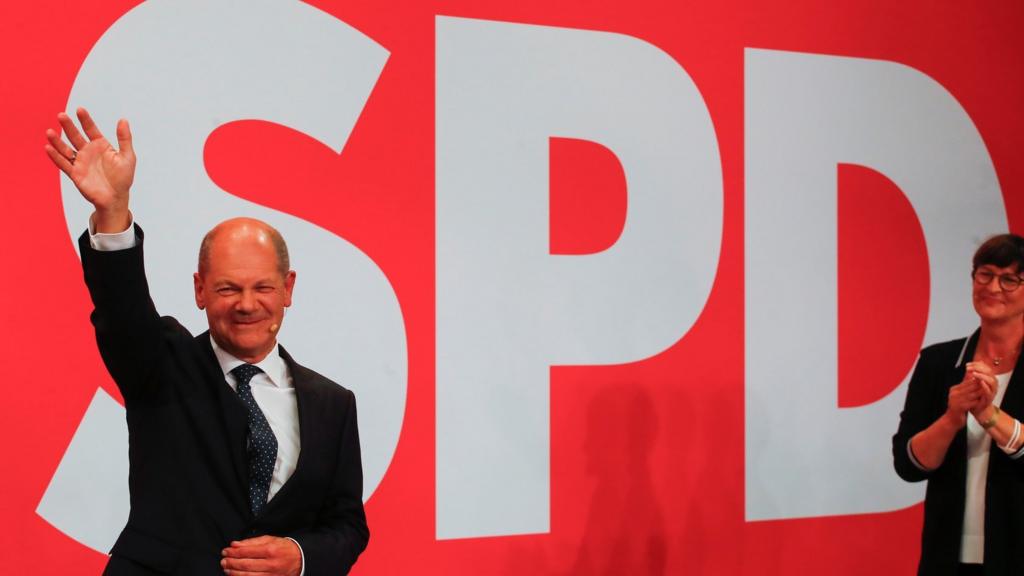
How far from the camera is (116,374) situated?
67.7 inches

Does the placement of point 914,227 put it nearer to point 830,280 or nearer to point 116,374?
point 830,280

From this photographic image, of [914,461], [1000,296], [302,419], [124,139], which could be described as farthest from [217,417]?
[1000,296]

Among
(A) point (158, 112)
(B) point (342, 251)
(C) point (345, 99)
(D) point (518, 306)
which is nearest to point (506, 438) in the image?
(D) point (518, 306)

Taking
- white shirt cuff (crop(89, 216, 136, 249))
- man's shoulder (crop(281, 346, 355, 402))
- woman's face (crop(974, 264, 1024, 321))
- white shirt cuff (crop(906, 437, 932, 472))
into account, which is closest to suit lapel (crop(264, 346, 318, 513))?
man's shoulder (crop(281, 346, 355, 402))

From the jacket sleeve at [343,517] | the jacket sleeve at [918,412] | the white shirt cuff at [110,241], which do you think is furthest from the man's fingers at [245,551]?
the jacket sleeve at [918,412]

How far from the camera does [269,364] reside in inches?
75.3

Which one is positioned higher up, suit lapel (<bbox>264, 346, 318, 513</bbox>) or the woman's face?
the woman's face

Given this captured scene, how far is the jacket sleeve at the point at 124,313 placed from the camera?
1.62 meters

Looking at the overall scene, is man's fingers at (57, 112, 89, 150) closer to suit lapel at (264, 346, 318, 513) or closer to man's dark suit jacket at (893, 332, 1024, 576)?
suit lapel at (264, 346, 318, 513)

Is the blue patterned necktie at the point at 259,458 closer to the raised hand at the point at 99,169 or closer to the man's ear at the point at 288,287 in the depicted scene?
the man's ear at the point at 288,287

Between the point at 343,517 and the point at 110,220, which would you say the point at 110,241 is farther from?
the point at 343,517

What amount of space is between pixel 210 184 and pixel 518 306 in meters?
1.04

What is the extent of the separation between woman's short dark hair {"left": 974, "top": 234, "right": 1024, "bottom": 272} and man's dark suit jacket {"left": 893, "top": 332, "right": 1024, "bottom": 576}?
0.22 m

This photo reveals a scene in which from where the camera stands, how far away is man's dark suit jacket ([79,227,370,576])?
5.63ft
